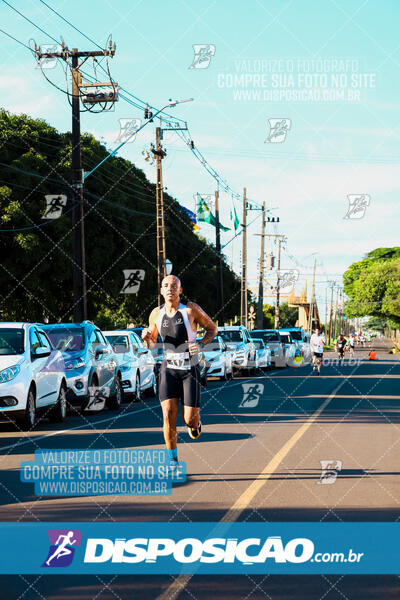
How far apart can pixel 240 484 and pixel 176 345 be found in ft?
5.09

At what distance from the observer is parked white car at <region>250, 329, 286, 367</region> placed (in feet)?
157

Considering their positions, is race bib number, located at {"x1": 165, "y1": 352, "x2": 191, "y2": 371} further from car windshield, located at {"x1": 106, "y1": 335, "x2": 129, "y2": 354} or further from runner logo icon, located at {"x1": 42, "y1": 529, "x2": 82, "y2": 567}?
car windshield, located at {"x1": 106, "y1": 335, "x2": 129, "y2": 354}

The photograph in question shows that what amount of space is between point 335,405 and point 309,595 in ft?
48.6

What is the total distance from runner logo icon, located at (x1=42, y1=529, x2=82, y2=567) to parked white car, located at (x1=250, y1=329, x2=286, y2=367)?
133ft

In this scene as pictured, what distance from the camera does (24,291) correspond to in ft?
109

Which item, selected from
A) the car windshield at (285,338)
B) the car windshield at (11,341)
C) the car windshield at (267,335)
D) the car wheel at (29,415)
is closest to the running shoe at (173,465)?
the car wheel at (29,415)

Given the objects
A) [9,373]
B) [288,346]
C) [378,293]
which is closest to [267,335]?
[288,346]

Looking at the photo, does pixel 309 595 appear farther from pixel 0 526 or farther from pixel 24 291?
pixel 24 291

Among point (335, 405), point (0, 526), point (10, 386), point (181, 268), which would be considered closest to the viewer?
point (0, 526)

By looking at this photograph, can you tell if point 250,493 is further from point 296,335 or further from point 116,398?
point 296,335

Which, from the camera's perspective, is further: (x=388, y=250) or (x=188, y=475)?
(x=388, y=250)

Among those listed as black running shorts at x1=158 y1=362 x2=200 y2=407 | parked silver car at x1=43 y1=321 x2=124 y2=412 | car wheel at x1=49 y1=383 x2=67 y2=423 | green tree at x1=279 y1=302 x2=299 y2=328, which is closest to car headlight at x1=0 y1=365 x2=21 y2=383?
car wheel at x1=49 y1=383 x2=67 y2=423

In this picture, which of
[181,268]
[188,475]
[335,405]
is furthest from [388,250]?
[188,475]

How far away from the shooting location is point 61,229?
3297 centimetres
